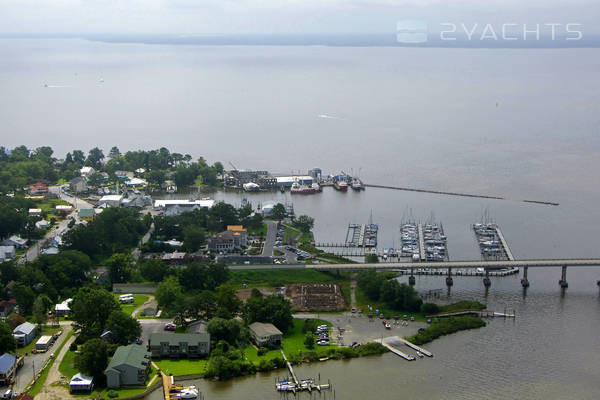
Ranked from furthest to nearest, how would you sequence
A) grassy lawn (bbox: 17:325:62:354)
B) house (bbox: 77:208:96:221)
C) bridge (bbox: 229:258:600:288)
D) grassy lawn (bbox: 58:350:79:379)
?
house (bbox: 77:208:96:221)
bridge (bbox: 229:258:600:288)
grassy lawn (bbox: 17:325:62:354)
grassy lawn (bbox: 58:350:79:379)

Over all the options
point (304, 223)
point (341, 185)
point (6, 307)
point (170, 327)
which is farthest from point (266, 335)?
point (341, 185)

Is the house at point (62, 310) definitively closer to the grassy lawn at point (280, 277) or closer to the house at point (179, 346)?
the house at point (179, 346)

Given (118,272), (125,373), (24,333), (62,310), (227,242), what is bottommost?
(125,373)

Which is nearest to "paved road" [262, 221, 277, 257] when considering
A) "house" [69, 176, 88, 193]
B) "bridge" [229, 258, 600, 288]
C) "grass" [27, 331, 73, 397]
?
"bridge" [229, 258, 600, 288]

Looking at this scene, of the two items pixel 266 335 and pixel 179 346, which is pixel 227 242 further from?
pixel 179 346

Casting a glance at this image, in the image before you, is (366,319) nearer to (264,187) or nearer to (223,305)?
(223,305)

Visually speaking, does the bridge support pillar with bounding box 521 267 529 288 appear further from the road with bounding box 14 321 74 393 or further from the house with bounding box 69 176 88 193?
the house with bounding box 69 176 88 193
